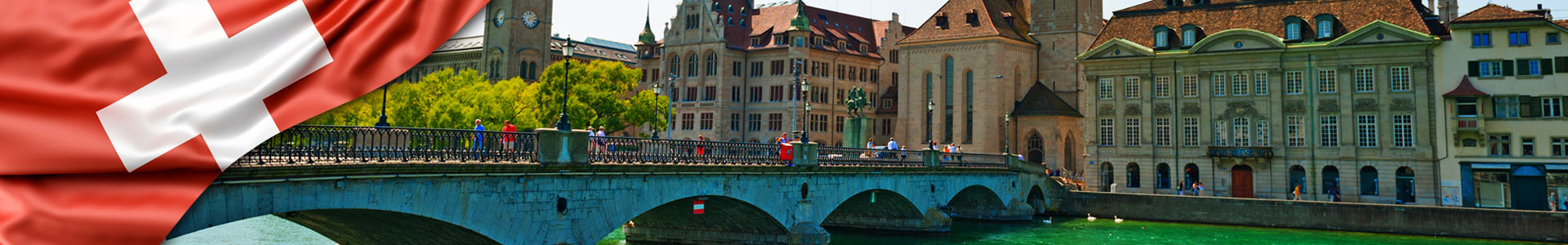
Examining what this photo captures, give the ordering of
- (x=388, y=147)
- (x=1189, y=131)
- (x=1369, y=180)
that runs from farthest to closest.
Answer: (x=1189, y=131) < (x=1369, y=180) < (x=388, y=147)

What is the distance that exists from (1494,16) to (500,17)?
7426 centimetres

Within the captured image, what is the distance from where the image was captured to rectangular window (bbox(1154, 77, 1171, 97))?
62344mm

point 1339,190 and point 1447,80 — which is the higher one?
point 1447,80

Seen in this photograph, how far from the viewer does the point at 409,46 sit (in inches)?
402

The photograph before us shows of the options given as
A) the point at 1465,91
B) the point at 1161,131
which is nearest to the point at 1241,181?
the point at 1161,131

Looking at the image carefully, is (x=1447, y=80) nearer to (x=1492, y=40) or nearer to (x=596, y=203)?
(x=1492, y=40)

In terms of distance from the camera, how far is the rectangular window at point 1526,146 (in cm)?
5191

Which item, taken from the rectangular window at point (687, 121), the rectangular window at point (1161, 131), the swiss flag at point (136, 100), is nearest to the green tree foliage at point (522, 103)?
the rectangular window at point (687, 121)

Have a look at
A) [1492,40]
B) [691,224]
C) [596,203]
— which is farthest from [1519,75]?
[596,203]

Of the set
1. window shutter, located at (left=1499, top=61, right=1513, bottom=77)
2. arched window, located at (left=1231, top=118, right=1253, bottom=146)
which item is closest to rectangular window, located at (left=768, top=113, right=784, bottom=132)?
arched window, located at (left=1231, top=118, right=1253, bottom=146)

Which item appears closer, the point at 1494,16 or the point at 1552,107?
the point at 1552,107

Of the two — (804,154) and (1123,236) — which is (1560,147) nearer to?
(1123,236)

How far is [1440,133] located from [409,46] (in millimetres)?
56396

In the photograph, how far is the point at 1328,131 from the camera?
57.9 metres
